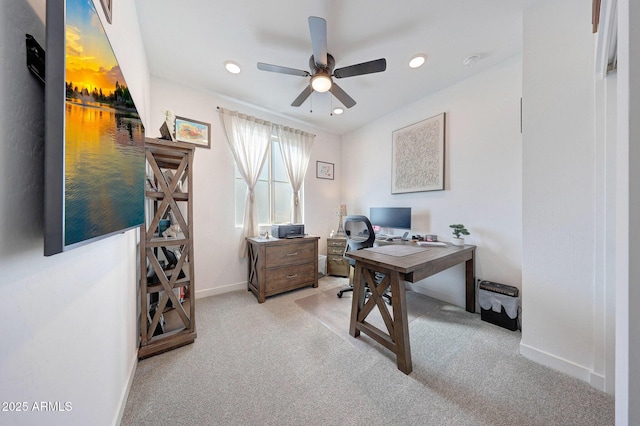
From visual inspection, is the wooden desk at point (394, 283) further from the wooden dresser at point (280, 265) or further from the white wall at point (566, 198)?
the wooden dresser at point (280, 265)

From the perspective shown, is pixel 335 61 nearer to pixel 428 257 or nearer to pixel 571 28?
pixel 571 28

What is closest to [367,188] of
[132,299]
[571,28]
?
[571,28]

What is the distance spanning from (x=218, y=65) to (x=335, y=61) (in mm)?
1281

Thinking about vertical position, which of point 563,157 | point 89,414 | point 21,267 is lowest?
point 89,414

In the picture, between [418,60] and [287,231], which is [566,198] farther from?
[287,231]

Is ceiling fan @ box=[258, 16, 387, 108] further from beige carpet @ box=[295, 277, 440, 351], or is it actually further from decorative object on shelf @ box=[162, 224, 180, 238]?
beige carpet @ box=[295, 277, 440, 351]

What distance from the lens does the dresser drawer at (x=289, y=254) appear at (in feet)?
8.68

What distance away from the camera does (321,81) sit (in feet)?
6.49

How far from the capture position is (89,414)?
2.60 feet

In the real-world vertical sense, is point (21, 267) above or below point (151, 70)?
below

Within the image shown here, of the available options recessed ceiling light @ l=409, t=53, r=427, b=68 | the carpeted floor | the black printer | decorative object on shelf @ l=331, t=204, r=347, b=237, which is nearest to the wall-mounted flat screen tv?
the carpeted floor

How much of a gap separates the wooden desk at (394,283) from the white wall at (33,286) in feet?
5.23

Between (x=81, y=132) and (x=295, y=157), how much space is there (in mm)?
2970

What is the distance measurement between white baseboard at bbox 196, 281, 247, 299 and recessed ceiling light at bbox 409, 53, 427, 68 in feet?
11.4
